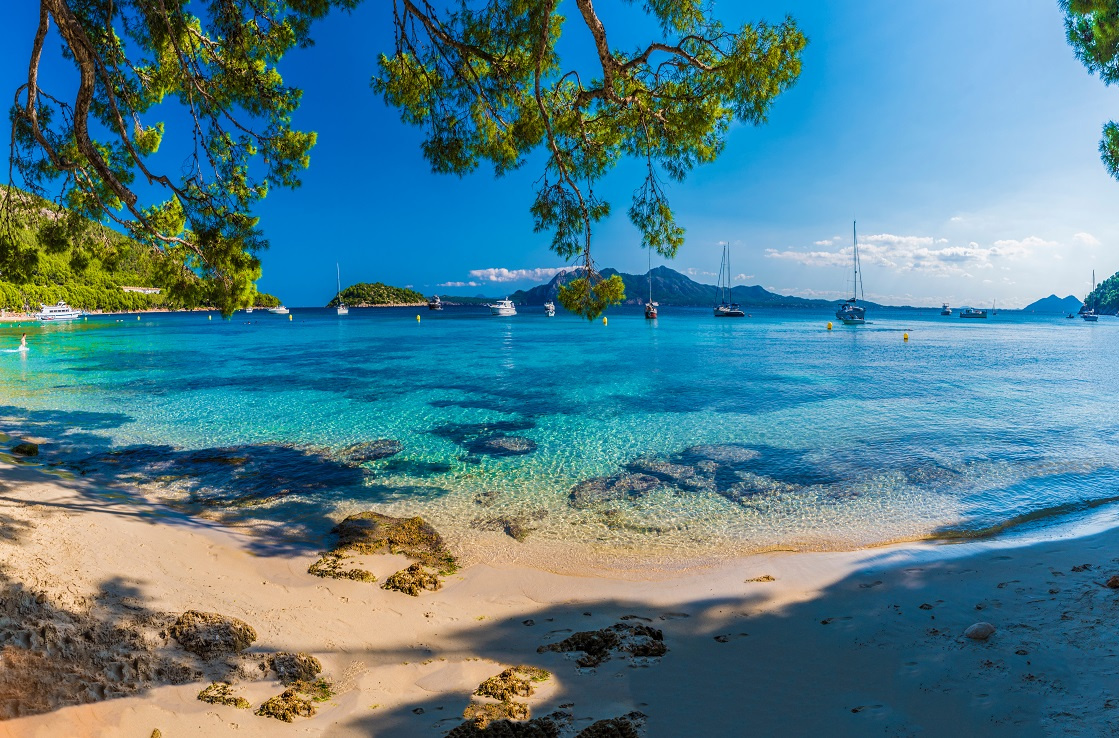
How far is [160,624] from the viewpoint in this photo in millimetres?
4402

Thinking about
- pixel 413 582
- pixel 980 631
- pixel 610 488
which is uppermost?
pixel 980 631

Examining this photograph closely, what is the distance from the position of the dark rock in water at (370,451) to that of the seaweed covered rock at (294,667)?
7616mm

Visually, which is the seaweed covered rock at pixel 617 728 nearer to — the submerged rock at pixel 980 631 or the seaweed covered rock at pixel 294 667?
the seaweed covered rock at pixel 294 667

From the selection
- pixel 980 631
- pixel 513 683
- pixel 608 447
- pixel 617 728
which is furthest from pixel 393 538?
pixel 608 447

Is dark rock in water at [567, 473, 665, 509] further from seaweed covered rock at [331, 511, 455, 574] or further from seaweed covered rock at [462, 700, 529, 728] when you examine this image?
seaweed covered rock at [462, 700, 529, 728]

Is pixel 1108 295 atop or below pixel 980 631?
atop

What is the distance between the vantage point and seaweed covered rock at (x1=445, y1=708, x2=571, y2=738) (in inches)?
131

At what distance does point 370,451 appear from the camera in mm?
12438

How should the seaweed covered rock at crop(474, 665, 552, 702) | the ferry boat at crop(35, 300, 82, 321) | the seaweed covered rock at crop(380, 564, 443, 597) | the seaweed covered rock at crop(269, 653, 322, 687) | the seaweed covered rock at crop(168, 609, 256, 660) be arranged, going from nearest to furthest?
the seaweed covered rock at crop(474, 665, 552, 702) → the seaweed covered rock at crop(269, 653, 322, 687) → the seaweed covered rock at crop(168, 609, 256, 660) → the seaweed covered rock at crop(380, 564, 443, 597) → the ferry boat at crop(35, 300, 82, 321)

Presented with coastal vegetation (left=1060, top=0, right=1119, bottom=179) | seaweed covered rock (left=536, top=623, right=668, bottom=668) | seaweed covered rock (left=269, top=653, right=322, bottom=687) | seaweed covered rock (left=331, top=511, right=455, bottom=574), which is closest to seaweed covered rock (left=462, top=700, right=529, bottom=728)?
seaweed covered rock (left=536, top=623, right=668, bottom=668)

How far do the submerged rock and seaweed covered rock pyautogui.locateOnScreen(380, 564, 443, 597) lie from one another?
516 centimetres

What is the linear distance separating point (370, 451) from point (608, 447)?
5.89 meters

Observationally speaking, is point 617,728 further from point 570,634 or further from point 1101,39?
point 1101,39

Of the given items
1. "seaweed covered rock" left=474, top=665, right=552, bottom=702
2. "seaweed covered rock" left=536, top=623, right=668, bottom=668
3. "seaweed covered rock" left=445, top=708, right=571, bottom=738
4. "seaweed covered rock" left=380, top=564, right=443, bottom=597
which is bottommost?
"seaweed covered rock" left=380, top=564, right=443, bottom=597
